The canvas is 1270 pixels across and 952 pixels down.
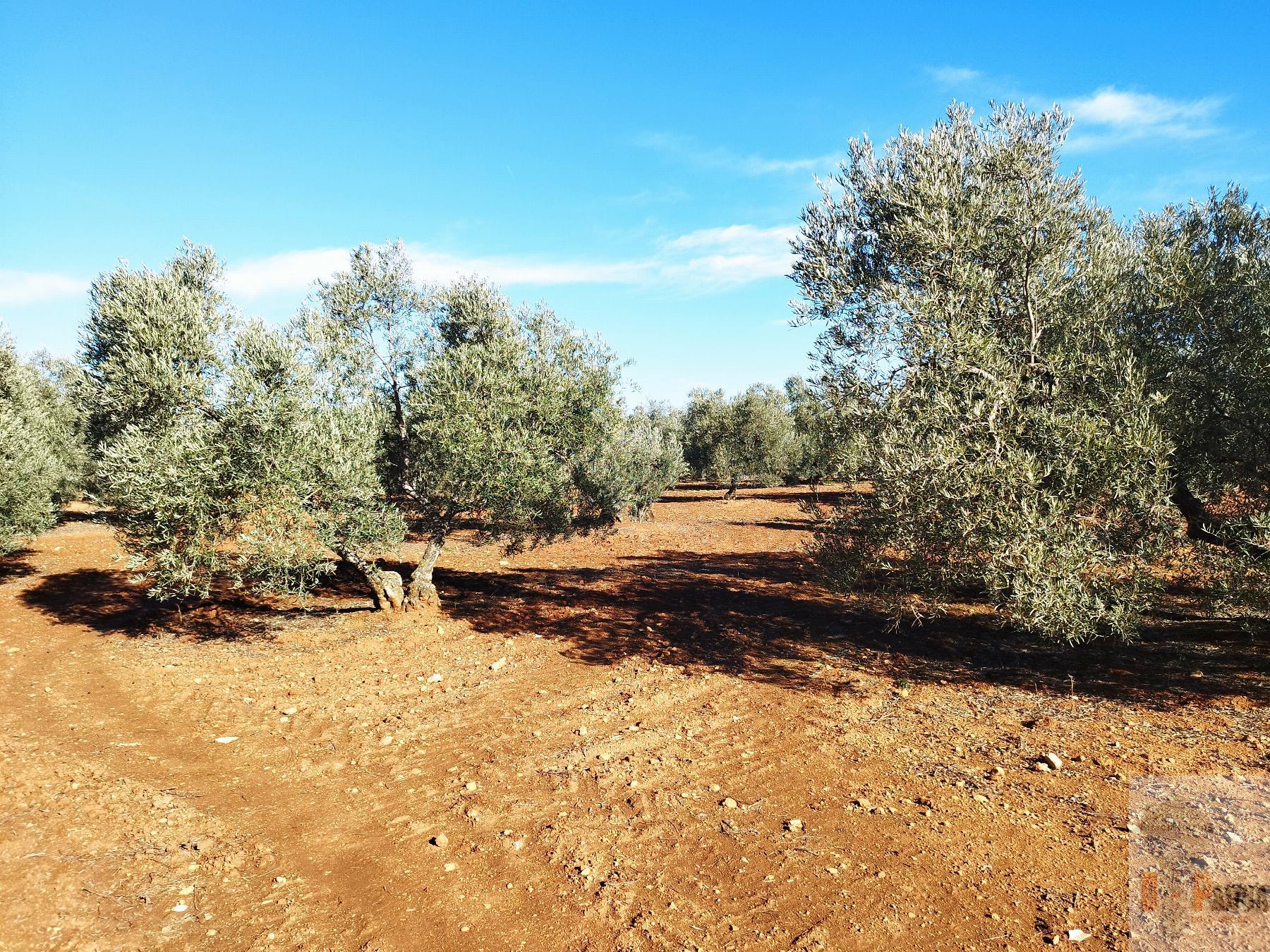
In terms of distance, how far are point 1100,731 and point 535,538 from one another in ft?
47.8

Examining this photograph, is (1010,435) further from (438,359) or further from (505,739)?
(438,359)

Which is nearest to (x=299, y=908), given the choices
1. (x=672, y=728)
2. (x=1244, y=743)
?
(x=672, y=728)

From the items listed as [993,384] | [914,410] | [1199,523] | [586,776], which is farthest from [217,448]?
[1199,523]

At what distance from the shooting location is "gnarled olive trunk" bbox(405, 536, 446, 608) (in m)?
19.2

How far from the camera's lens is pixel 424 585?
19422 millimetres

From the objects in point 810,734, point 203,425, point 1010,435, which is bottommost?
point 810,734

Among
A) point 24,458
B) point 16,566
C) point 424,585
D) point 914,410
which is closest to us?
point 914,410

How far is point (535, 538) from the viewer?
19.8 meters

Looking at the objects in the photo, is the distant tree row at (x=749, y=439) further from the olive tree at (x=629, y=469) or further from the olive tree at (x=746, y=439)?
the olive tree at (x=629, y=469)

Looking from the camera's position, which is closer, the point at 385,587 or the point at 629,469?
the point at 385,587

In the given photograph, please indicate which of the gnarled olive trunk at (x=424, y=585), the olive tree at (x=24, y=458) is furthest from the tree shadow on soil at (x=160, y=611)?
the olive tree at (x=24, y=458)

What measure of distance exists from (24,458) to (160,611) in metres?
7.75

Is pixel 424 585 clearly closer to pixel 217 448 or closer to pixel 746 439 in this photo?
pixel 217 448

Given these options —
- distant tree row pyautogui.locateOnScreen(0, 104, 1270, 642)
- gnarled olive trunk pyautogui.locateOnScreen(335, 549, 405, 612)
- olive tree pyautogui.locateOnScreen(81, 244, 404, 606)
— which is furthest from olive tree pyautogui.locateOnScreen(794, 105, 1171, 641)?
gnarled olive trunk pyautogui.locateOnScreen(335, 549, 405, 612)
